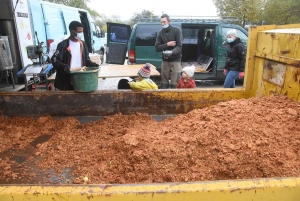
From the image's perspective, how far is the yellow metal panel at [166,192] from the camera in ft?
5.16

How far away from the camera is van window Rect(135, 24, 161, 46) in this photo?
7.88m

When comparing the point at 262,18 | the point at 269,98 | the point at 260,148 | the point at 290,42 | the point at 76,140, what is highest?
the point at 262,18

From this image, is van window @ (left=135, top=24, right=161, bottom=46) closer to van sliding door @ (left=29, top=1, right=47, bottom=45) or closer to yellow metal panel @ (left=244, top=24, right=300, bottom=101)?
van sliding door @ (left=29, top=1, right=47, bottom=45)

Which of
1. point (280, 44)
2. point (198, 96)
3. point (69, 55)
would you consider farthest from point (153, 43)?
point (280, 44)

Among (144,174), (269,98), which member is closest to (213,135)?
(144,174)

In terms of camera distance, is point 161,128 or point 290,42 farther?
point 161,128

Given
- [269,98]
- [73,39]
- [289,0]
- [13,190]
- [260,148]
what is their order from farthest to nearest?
[289,0] < [73,39] < [269,98] < [260,148] < [13,190]

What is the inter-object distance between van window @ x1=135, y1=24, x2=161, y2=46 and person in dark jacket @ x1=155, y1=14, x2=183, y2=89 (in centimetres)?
203

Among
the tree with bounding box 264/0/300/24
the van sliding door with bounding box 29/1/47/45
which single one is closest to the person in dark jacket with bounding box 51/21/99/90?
the van sliding door with bounding box 29/1/47/45

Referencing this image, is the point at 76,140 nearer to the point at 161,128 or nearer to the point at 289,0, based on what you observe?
the point at 161,128

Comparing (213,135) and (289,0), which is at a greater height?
(289,0)

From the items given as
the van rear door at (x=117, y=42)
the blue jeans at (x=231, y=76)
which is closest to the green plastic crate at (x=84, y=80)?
the blue jeans at (x=231, y=76)

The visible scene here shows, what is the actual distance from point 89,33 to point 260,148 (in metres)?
11.4

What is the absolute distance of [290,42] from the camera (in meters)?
2.76
